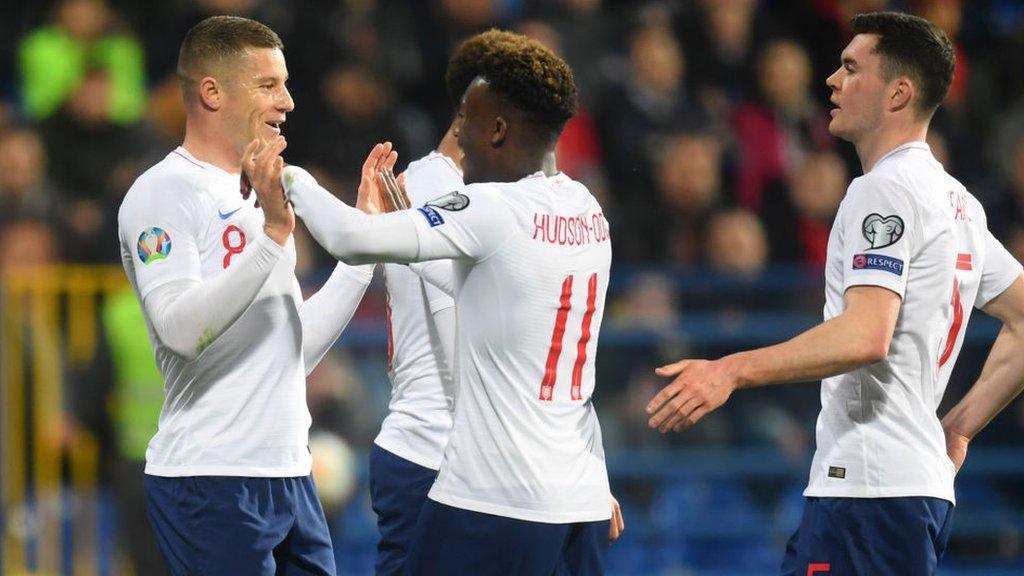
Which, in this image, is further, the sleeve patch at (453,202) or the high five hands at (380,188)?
the high five hands at (380,188)

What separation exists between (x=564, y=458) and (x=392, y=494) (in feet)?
3.68

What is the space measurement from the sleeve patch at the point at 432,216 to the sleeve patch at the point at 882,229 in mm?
1211

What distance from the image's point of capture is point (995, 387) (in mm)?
4824

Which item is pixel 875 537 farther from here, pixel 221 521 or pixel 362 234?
pixel 221 521

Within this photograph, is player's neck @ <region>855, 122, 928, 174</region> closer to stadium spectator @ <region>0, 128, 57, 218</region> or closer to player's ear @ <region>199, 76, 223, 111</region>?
player's ear @ <region>199, 76, 223, 111</region>

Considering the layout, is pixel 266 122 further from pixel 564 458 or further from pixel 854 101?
pixel 854 101

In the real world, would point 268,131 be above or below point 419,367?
above

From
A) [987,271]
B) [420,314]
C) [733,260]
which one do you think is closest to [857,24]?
[987,271]

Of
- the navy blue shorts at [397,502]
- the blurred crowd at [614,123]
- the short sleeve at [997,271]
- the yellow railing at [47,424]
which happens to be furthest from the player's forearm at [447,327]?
the yellow railing at [47,424]

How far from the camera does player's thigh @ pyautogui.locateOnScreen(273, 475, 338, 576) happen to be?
4.46 meters

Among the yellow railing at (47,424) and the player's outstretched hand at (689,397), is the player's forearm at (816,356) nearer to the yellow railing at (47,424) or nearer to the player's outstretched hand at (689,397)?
the player's outstretched hand at (689,397)

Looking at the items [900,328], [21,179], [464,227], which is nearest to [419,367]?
[464,227]

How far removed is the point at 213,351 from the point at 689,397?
4.62ft

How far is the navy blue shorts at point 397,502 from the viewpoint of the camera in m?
4.99
